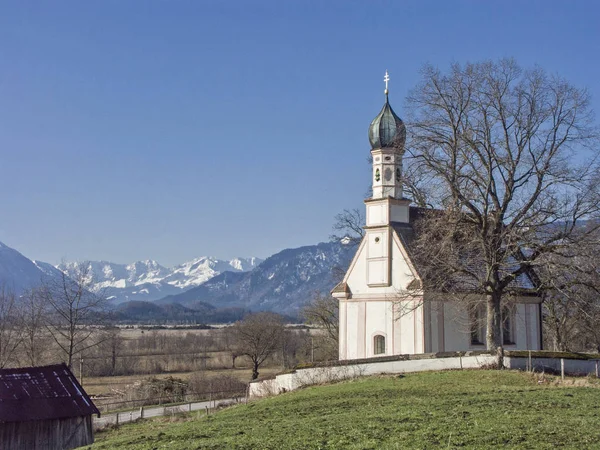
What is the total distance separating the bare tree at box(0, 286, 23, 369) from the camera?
5606 cm

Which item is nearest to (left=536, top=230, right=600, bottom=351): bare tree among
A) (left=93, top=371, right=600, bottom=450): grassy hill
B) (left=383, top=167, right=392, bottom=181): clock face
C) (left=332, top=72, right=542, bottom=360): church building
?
(left=93, top=371, right=600, bottom=450): grassy hill

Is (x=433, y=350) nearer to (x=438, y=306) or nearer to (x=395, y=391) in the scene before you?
(x=438, y=306)

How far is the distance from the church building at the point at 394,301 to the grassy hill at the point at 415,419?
8490 mm

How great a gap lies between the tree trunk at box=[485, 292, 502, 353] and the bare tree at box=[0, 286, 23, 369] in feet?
115

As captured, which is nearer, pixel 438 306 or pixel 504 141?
pixel 504 141

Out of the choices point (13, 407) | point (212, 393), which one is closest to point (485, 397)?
point (13, 407)

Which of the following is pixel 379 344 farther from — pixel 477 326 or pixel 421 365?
pixel 421 365

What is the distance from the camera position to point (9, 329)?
206ft

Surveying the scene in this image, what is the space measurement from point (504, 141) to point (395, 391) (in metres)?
12.2

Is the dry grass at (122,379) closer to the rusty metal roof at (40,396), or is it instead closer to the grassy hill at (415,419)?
the rusty metal roof at (40,396)

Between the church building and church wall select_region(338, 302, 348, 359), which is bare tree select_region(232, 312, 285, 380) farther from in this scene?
the church building

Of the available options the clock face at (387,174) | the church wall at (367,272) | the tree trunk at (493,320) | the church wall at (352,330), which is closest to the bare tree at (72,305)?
the church wall at (352,330)

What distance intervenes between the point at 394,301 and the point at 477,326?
4333 mm

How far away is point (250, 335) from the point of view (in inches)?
3056
